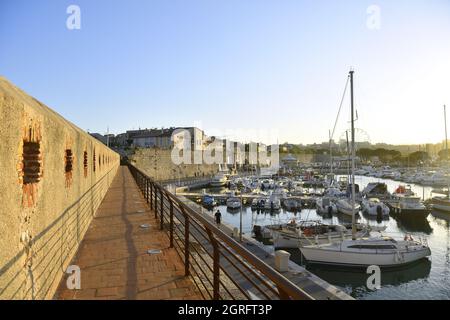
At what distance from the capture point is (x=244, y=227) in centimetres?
2902

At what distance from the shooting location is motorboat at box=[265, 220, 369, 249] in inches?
820

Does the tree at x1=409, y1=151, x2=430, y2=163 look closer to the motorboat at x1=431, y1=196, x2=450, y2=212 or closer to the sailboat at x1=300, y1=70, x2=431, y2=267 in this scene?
the motorboat at x1=431, y1=196, x2=450, y2=212

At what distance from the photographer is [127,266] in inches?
189

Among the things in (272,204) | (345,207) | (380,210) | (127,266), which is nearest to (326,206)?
(345,207)

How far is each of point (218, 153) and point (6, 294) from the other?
88744 millimetres

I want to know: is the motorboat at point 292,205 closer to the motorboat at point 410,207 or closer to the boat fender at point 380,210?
the boat fender at point 380,210

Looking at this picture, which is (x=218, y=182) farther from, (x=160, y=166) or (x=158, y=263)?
(x=158, y=263)

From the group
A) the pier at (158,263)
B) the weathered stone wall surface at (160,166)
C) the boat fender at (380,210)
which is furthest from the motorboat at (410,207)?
the weathered stone wall surface at (160,166)

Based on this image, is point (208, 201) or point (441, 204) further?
point (208, 201)

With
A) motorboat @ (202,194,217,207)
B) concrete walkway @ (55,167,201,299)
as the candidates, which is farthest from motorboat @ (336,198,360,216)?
concrete walkway @ (55,167,201,299)

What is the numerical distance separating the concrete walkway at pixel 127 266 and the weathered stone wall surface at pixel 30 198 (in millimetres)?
446

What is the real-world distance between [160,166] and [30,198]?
192ft
